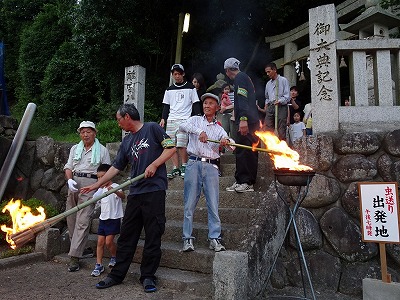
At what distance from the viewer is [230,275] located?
3.69 m

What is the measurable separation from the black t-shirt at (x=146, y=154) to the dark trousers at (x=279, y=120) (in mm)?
3753

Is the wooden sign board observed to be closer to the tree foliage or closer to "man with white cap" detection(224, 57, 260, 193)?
"man with white cap" detection(224, 57, 260, 193)

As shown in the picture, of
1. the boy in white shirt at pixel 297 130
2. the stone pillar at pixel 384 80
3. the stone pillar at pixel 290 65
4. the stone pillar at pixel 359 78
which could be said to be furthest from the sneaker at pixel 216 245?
the stone pillar at pixel 290 65

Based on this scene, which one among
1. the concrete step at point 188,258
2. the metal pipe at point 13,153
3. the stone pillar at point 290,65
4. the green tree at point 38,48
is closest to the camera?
the concrete step at point 188,258

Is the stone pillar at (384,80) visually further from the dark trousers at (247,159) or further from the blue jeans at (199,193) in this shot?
the blue jeans at (199,193)

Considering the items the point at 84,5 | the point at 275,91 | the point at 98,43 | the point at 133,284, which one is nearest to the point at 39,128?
the point at 98,43

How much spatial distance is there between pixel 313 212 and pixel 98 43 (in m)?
12.2

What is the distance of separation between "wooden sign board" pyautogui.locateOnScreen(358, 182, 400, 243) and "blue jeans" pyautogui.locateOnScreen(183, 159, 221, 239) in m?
1.93

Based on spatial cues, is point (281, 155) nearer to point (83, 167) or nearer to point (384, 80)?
point (384, 80)

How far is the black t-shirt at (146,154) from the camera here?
4.47 m

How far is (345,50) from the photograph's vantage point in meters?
5.60

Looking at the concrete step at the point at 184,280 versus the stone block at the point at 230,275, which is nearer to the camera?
the stone block at the point at 230,275

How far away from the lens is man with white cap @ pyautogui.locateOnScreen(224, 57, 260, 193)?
18.8 ft

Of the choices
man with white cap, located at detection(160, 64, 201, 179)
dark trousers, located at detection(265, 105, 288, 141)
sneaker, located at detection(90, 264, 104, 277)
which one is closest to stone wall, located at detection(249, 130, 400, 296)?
dark trousers, located at detection(265, 105, 288, 141)
